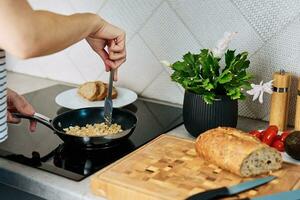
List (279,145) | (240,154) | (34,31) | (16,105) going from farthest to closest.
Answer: (16,105)
(279,145)
(240,154)
(34,31)

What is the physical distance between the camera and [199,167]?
0.80 metres

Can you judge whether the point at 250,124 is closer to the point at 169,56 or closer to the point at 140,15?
the point at 169,56

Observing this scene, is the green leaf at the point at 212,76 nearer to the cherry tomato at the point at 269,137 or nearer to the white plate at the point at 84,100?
the cherry tomato at the point at 269,137

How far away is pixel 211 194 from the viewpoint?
0.68 metres

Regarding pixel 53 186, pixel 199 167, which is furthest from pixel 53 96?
pixel 199 167

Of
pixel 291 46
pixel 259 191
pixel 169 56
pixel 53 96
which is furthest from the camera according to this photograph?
pixel 53 96

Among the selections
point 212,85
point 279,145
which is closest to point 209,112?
point 212,85

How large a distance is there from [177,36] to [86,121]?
362mm

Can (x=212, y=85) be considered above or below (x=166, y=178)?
above

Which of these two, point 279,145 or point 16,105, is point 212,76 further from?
point 16,105

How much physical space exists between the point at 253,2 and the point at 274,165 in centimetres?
46

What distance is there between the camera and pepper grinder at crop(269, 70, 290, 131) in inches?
39.0

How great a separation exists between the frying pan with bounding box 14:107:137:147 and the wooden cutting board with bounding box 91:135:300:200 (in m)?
0.07

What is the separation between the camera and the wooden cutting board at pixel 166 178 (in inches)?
28.0
